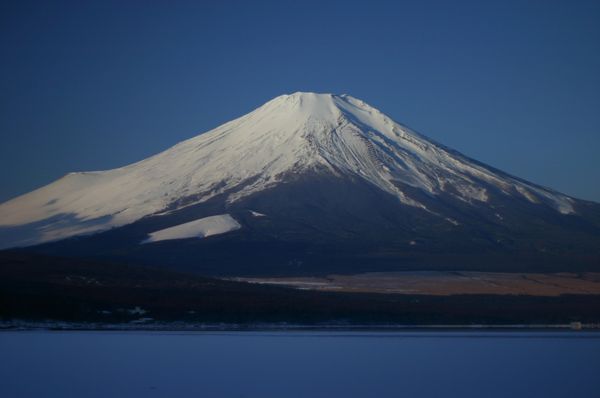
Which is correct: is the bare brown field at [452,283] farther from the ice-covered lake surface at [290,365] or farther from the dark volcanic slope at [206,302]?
the ice-covered lake surface at [290,365]

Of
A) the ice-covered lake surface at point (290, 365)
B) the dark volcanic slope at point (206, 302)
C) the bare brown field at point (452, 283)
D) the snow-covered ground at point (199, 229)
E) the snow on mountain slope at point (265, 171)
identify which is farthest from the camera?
the snow on mountain slope at point (265, 171)

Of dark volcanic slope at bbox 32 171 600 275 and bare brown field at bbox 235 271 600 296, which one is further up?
dark volcanic slope at bbox 32 171 600 275

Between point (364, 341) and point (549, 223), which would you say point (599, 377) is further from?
point (549, 223)

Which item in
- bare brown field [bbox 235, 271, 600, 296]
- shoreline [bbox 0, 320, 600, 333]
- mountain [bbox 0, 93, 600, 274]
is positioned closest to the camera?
shoreline [bbox 0, 320, 600, 333]

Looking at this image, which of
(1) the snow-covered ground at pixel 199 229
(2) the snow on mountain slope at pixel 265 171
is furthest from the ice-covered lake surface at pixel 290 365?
(2) the snow on mountain slope at pixel 265 171

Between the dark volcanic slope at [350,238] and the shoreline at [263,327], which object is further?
the dark volcanic slope at [350,238]

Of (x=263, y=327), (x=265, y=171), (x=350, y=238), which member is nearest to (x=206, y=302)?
(x=263, y=327)

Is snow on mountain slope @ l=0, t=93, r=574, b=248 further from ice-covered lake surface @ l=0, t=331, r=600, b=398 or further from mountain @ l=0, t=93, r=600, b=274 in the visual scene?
ice-covered lake surface @ l=0, t=331, r=600, b=398

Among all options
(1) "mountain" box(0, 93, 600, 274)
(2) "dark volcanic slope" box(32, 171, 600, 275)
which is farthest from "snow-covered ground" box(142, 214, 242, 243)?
(2) "dark volcanic slope" box(32, 171, 600, 275)
